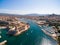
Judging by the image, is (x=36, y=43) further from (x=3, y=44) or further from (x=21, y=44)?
(x=3, y=44)

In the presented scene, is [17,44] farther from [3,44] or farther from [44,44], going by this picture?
[44,44]

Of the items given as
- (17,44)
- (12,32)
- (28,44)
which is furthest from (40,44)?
(12,32)

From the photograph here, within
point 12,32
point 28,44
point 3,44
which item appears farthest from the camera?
point 12,32

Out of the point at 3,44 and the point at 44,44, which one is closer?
the point at 3,44

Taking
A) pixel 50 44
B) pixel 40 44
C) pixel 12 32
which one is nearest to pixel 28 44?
pixel 40 44

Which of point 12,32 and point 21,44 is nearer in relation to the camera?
point 21,44

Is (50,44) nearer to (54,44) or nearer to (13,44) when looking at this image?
(54,44)

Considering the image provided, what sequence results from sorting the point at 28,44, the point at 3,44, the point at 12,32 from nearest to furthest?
the point at 3,44 < the point at 28,44 < the point at 12,32
